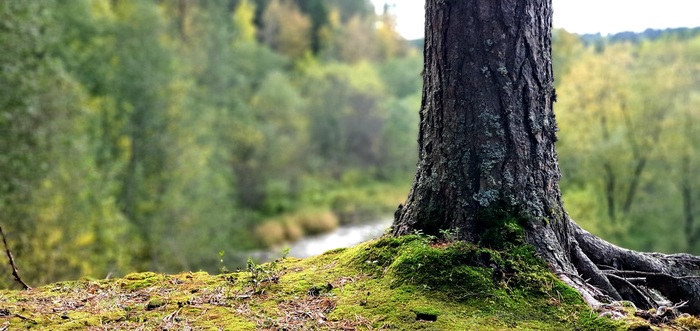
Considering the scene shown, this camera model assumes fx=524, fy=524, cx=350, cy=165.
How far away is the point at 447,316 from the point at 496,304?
0.31 m

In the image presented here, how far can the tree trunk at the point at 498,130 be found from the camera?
3334 millimetres

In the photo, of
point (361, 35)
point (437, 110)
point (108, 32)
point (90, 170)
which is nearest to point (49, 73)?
point (90, 170)

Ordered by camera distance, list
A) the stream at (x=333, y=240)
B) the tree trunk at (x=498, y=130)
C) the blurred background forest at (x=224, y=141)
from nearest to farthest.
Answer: the tree trunk at (x=498, y=130) < the blurred background forest at (x=224, y=141) < the stream at (x=333, y=240)

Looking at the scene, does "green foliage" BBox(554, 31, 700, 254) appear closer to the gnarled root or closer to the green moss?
the gnarled root

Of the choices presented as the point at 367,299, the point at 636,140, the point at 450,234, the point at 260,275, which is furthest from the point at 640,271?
the point at 636,140

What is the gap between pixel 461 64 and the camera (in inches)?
133

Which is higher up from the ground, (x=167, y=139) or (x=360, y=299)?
(x=167, y=139)

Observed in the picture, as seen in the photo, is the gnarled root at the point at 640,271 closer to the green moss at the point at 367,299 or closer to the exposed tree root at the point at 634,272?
the exposed tree root at the point at 634,272

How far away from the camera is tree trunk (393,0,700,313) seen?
333cm

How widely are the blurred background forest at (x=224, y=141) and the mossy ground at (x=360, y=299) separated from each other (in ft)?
19.2

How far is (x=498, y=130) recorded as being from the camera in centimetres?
334

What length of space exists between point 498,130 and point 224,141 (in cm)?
2714

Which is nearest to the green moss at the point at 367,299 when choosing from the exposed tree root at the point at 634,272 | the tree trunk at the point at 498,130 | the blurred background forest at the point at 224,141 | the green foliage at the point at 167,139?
the tree trunk at the point at 498,130

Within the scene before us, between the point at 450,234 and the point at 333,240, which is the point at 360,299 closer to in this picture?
the point at 450,234
